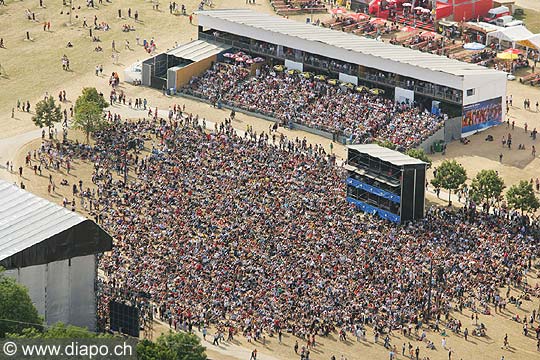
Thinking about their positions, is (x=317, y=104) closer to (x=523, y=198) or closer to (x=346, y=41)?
→ (x=346, y=41)

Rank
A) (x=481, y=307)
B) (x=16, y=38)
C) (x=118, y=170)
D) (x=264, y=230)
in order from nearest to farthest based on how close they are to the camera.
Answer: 1. (x=481, y=307)
2. (x=264, y=230)
3. (x=118, y=170)
4. (x=16, y=38)

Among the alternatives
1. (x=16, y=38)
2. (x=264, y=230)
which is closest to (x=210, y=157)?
(x=264, y=230)

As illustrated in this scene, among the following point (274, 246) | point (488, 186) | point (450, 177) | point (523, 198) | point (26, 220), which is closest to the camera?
point (26, 220)

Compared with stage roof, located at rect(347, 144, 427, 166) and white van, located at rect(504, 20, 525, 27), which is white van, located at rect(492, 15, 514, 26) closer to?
white van, located at rect(504, 20, 525, 27)

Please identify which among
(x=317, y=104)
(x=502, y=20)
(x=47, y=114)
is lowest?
(x=317, y=104)

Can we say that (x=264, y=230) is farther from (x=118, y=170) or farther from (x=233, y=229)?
(x=118, y=170)

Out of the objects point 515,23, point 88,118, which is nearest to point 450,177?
point 88,118
